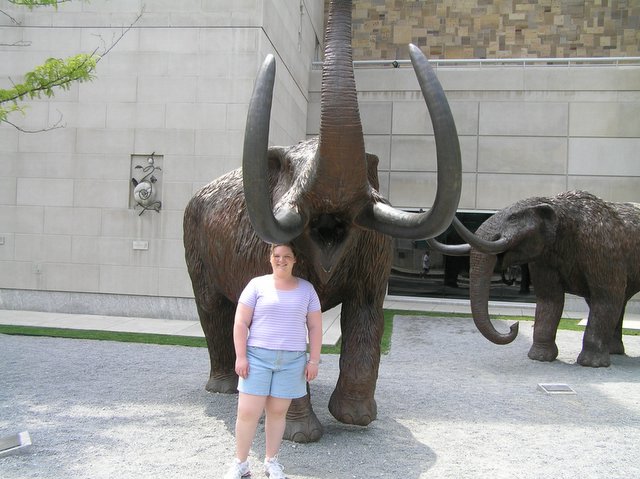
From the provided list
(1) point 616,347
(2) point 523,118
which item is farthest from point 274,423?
(2) point 523,118

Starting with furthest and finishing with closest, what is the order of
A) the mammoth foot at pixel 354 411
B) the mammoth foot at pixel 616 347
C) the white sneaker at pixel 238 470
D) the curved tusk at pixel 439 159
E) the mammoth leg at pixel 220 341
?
the mammoth foot at pixel 616 347, the mammoth leg at pixel 220 341, the mammoth foot at pixel 354 411, the white sneaker at pixel 238 470, the curved tusk at pixel 439 159

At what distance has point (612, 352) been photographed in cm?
825

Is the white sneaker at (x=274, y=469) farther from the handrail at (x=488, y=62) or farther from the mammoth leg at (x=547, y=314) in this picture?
the handrail at (x=488, y=62)

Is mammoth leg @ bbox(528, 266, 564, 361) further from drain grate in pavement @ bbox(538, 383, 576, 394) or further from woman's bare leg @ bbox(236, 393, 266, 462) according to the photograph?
woman's bare leg @ bbox(236, 393, 266, 462)

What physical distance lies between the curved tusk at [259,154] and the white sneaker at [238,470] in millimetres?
1268

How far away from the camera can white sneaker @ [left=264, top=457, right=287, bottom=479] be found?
3217 mm

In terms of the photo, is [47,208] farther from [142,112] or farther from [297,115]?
[297,115]

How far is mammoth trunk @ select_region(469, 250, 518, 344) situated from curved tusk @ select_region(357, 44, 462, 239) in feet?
12.8

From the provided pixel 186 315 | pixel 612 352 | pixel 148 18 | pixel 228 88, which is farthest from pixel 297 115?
pixel 612 352

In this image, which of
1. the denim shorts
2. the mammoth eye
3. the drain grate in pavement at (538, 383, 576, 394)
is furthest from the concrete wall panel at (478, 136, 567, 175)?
the denim shorts

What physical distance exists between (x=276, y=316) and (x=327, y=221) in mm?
698

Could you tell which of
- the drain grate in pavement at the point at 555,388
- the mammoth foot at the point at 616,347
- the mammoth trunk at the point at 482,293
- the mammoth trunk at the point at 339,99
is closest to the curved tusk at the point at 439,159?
the mammoth trunk at the point at 339,99

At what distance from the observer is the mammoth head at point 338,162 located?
9.46 feet

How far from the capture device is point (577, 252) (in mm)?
7371
